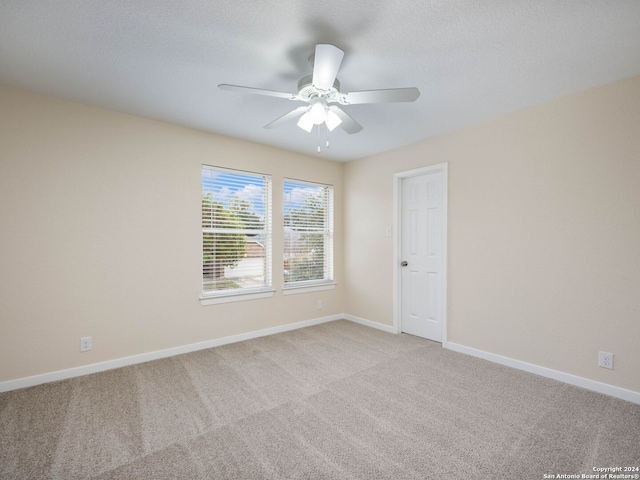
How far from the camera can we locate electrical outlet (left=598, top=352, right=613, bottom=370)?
2443 mm

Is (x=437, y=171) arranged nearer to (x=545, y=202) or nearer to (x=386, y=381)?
(x=545, y=202)

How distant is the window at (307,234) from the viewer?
4.35 m

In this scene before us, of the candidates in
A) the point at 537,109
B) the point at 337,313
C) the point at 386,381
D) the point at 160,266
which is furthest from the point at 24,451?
the point at 537,109

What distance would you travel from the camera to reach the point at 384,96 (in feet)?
6.58

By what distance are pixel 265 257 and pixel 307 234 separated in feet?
2.54

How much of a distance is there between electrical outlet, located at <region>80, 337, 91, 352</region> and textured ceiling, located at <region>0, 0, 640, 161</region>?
Result: 2165mm

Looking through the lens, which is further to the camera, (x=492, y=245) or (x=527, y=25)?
(x=492, y=245)

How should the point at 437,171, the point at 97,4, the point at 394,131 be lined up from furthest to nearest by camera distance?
the point at 437,171, the point at 394,131, the point at 97,4

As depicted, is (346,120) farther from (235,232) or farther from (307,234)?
(307,234)

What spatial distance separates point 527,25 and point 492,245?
1980 millimetres

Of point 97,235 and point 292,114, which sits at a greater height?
point 292,114

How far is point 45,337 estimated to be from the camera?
8.75ft

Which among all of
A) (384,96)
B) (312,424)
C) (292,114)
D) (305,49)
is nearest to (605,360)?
(312,424)

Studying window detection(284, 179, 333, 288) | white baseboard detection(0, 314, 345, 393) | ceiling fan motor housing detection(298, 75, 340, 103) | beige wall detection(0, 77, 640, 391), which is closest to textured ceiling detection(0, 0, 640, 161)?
ceiling fan motor housing detection(298, 75, 340, 103)
